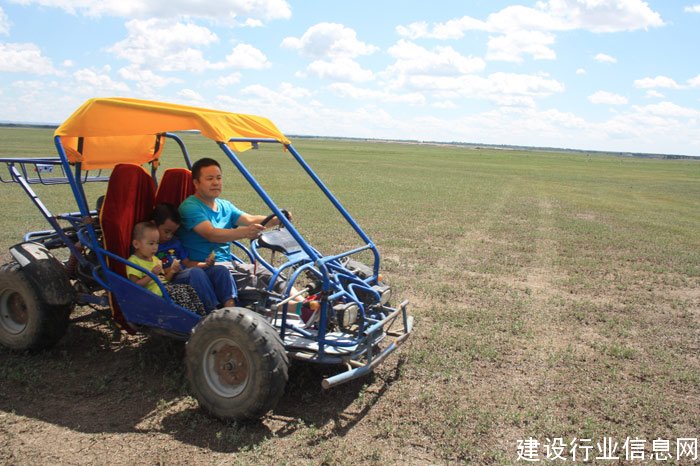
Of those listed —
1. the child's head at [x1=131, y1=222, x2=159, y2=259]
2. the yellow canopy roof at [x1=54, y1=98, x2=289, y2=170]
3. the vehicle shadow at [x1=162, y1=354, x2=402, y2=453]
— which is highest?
the yellow canopy roof at [x1=54, y1=98, x2=289, y2=170]

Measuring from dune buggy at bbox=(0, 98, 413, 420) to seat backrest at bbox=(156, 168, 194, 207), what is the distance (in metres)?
0.01

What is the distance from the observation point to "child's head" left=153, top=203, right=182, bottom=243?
524 cm

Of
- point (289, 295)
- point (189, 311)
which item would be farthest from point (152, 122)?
point (289, 295)

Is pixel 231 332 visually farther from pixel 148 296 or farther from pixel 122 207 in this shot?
pixel 122 207

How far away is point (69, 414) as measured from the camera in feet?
14.8

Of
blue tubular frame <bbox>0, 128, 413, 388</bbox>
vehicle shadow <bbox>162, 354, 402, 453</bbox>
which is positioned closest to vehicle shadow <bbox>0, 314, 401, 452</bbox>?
vehicle shadow <bbox>162, 354, 402, 453</bbox>

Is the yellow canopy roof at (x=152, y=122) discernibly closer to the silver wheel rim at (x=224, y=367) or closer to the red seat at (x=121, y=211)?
the red seat at (x=121, y=211)

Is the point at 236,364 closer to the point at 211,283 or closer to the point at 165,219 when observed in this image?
the point at 211,283

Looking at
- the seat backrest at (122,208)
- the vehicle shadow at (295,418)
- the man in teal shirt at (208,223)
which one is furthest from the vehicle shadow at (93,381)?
the man in teal shirt at (208,223)

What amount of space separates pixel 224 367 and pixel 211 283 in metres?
0.82

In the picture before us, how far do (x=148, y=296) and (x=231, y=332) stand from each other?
1.03 m

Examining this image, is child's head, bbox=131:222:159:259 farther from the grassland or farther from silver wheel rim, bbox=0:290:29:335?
silver wheel rim, bbox=0:290:29:335

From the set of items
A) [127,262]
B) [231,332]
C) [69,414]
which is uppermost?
[127,262]

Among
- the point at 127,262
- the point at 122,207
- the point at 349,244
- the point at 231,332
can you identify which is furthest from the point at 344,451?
the point at 349,244
